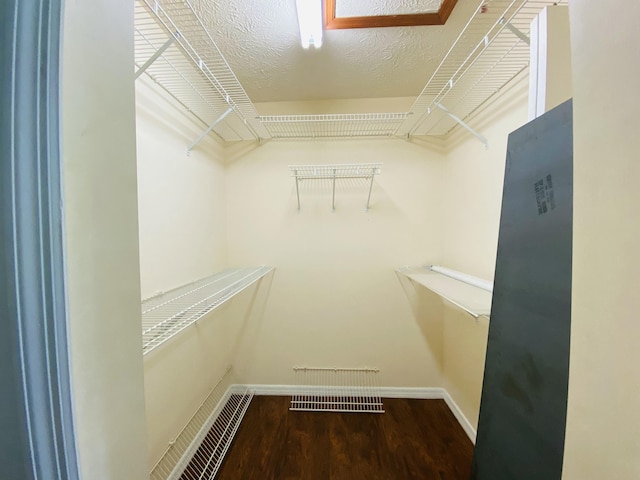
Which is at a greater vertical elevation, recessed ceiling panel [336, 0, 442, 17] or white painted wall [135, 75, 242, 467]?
recessed ceiling panel [336, 0, 442, 17]

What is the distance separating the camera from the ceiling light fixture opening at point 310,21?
100 centimetres

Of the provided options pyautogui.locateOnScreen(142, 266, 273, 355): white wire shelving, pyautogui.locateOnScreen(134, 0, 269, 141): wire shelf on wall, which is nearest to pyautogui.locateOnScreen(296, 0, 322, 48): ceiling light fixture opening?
pyautogui.locateOnScreen(134, 0, 269, 141): wire shelf on wall

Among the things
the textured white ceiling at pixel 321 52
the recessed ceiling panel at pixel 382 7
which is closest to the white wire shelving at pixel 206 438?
the textured white ceiling at pixel 321 52

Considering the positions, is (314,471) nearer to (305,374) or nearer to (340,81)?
(305,374)

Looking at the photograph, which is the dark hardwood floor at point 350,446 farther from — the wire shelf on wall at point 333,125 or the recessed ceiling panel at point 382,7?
the recessed ceiling panel at point 382,7

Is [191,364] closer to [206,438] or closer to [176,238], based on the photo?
[206,438]

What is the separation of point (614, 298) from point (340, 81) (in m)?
1.74

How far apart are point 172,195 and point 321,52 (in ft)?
3.89

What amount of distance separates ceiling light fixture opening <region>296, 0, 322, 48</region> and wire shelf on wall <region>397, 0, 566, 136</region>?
23.7 inches

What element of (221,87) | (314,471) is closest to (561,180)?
Result: (221,87)

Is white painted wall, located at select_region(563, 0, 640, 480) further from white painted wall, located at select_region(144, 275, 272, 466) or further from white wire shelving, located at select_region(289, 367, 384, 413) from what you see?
white wire shelving, located at select_region(289, 367, 384, 413)

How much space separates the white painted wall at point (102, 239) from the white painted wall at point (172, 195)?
686 mm

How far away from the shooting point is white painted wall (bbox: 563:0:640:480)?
38 cm

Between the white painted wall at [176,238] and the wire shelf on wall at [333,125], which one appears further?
the wire shelf on wall at [333,125]
